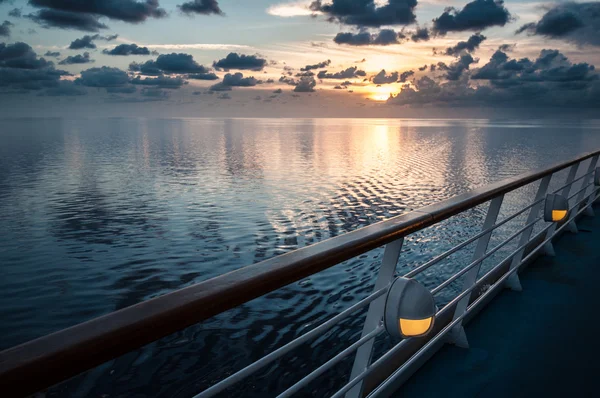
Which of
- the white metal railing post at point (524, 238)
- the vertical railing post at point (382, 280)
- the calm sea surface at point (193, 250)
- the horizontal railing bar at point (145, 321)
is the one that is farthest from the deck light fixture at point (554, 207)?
the calm sea surface at point (193, 250)

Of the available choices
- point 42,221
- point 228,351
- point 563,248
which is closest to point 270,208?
point 42,221

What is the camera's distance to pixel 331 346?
7.50 meters

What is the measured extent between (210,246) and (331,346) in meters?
7.43

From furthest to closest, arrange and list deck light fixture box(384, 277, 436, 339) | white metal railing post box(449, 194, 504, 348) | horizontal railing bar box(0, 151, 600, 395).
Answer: white metal railing post box(449, 194, 504, 348)
deck light fixture box(384, 277, 436, 339)
horizontal railing bar box(0, 151, 600, 395)

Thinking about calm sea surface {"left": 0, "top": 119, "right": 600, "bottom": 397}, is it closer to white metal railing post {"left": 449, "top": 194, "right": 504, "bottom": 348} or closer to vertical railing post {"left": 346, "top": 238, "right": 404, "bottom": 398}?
white metal railing post {"left": 449, "top": 194, "right": 504, "bottom": 348}

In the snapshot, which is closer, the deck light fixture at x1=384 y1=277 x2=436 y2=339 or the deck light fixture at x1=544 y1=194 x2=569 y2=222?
the deck light fixture at x1=384 y1=277 x2=436 y2=339

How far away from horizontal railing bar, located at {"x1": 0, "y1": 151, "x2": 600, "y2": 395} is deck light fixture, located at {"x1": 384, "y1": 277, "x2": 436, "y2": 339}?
0.35 meters

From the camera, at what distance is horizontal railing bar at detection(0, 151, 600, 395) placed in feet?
2.26

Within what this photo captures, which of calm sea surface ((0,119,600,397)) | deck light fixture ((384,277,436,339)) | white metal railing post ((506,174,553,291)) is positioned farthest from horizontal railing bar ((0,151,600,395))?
calm sea surface ((0,119,600,397))

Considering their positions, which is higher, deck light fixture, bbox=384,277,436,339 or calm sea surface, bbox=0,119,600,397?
deck light fixture, bbox=384,277,436,339

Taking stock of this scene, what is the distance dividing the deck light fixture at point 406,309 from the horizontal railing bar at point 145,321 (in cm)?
35

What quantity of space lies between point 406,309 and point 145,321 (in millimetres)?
1090

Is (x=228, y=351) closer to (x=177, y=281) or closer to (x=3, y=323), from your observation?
(x=177, y=281)

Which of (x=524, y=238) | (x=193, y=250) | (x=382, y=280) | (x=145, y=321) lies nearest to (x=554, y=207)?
(x=524, y=238)
